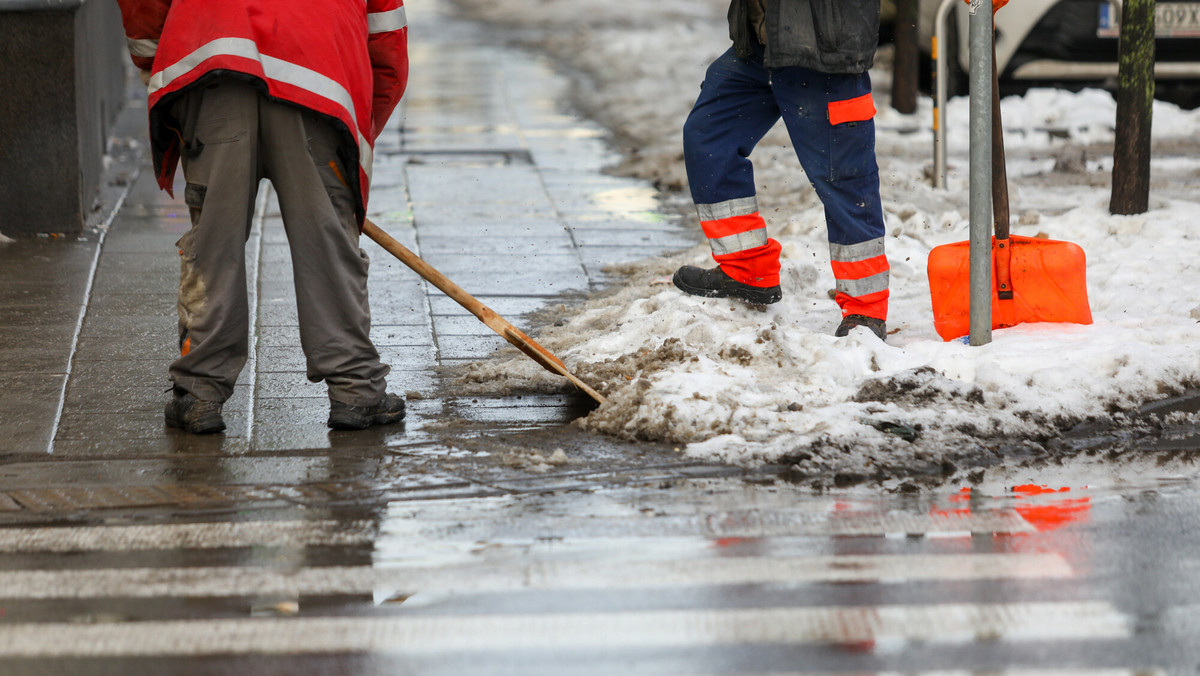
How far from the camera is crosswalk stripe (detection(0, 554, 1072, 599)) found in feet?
11.0

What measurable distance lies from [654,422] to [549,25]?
607 inches

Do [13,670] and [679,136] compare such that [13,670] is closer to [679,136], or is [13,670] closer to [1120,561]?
[1120,561]

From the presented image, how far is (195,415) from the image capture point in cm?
448

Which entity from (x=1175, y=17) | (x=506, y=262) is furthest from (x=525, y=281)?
(x=1175, y=17)

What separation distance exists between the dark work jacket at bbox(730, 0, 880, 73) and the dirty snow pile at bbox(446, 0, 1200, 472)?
96 centimetres

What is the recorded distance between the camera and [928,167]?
8.76 metres

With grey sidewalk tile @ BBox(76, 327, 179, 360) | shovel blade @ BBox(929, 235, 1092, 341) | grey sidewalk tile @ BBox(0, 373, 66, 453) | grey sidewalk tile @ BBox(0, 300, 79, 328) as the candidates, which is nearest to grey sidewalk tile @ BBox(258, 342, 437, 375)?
grey sidewalk tile @ BBox(76, 327, 179, 360)

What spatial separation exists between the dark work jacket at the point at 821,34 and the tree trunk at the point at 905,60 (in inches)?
239

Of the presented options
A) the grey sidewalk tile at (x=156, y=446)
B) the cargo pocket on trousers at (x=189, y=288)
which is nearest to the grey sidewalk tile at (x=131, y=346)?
the cargo pocket on trousers at (x=189, y=288)

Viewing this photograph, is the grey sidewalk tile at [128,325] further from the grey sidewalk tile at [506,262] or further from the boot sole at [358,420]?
the grey sidewalk tile at [506,262]

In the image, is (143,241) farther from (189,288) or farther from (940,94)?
(940,94)

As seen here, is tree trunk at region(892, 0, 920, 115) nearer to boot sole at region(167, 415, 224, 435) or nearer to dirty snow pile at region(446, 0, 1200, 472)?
dirty snow pile at region(446, 0, 1200, 472)

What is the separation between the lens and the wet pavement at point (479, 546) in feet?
9.91

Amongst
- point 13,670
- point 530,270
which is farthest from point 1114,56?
point 13,670
